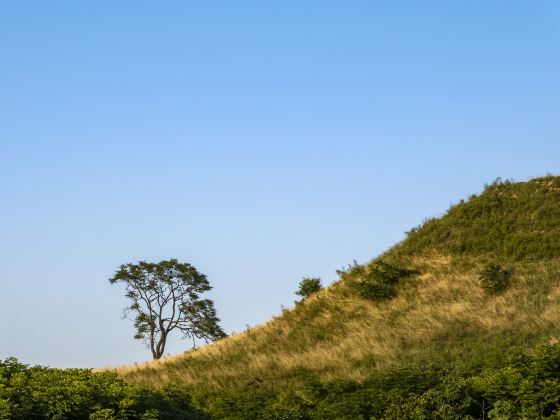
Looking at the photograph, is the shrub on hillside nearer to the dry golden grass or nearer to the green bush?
the dry golden grass

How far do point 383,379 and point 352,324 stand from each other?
15043mm

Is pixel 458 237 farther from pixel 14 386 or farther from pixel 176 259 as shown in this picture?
pixel 14 386

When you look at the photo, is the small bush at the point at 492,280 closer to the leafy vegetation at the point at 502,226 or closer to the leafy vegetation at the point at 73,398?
the leafy vegetation at the point at 502,226

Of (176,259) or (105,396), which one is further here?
(176,259)

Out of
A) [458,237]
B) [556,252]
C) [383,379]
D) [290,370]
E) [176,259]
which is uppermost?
[176,259]

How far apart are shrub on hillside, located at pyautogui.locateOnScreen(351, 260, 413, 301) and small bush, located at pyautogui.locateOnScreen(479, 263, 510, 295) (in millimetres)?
4970

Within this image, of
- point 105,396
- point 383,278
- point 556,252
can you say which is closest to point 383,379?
point 105,396

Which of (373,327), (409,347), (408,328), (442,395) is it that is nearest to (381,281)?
(373,327)

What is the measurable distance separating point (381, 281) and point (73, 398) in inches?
1069

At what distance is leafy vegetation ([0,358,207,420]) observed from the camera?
1359cm

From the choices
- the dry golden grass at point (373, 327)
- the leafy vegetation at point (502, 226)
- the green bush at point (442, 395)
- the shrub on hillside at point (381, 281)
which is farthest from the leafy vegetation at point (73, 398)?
the leafy vegetation at point (502, 226)

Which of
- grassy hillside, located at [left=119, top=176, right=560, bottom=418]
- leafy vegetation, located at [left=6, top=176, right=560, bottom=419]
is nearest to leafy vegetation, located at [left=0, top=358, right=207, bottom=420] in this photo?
leafy vegetation, located at [left=6, top=176, right=560, bottom=419]

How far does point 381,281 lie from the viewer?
39.4 meters

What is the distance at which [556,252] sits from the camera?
39.0 m
